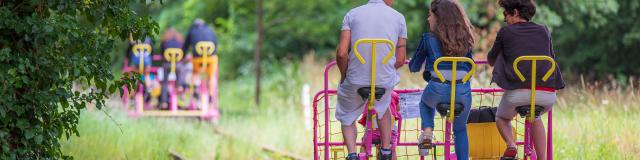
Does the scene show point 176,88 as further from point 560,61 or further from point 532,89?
point 532,89

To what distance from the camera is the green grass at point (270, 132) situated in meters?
12.1

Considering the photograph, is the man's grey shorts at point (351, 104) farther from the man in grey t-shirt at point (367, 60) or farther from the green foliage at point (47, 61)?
the green foliage at point (47, 61)

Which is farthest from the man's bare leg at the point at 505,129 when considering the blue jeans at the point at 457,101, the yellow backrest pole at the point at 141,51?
the yellow backrest pole at the point at 141,51

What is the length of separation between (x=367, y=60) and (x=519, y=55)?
103 cm

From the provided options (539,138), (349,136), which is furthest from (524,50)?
(349,136)

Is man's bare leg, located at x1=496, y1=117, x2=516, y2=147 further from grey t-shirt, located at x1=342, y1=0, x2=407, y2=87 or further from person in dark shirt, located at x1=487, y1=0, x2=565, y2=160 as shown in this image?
grey t-shirt, located at x1=342, y1=0, x2=407, y2=87

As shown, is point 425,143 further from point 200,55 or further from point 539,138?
point 200,55

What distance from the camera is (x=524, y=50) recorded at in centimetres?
853

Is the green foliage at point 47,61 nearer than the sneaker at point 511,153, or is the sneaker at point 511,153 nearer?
the green foliage at point 47,61

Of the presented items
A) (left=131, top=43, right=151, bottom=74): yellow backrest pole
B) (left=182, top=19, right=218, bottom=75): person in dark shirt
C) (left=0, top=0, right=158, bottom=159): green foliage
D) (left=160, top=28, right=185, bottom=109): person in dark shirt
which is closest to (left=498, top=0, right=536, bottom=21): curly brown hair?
(left=0, top=0, right=158, bottom=159): green foliage

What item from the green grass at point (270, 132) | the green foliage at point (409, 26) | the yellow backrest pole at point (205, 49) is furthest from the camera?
the green foliage at point (409, 26)

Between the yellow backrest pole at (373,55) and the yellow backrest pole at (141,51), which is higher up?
the yellow backrest pole at (141,51)

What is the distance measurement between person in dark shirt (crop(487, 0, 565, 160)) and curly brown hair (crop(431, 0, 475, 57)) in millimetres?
226

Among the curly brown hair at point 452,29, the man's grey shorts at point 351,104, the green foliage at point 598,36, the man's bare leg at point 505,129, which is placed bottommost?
the man's bare leg at point 505,129
